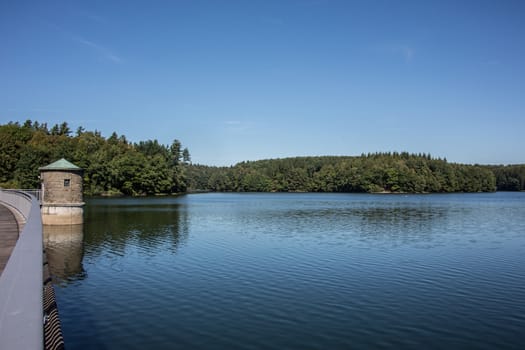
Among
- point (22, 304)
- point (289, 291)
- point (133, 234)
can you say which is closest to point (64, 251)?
point (133, 234)

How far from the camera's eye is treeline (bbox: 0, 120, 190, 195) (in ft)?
289

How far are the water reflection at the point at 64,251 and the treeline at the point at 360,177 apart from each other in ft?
418

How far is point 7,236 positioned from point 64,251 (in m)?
8.44

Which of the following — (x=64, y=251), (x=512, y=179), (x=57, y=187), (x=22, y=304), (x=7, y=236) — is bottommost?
(x=64, y=251)

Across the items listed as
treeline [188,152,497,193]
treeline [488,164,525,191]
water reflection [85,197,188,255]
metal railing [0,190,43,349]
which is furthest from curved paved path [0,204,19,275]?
treeline [488,164,525,191]

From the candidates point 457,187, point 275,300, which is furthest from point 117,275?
point 457,187

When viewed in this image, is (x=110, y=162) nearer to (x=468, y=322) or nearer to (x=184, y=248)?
(x=184, y=248)

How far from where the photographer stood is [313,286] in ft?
55.5

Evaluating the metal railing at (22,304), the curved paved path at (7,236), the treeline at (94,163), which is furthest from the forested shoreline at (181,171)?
the metal railing at (22,304)

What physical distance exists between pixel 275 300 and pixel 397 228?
24323 mm

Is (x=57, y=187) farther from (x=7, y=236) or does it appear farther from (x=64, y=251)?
(x=7, y=236)

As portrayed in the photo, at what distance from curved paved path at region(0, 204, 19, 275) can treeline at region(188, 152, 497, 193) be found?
136139mm

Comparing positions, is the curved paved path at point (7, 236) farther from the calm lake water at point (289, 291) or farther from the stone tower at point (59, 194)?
the stone tower at point (59, 194)

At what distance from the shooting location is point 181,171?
122 meters
